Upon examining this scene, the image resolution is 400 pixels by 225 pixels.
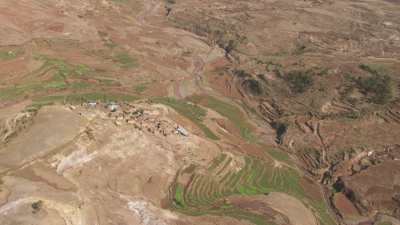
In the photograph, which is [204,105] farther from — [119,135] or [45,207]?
[45,207]

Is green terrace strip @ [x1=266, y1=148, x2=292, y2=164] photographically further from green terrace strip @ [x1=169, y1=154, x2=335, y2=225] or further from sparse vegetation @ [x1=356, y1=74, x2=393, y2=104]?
sparse vegetation @ [x1=356, y1=74, x2=393, y2=104]

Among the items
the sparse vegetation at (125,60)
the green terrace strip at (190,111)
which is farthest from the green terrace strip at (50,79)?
the green terrace strip at (190,111)

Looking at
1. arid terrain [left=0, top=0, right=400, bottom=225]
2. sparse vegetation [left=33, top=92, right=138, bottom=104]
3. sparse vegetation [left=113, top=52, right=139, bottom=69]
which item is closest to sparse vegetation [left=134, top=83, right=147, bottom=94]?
arid terrain [left=0, top=0, right=400, bottom=225]

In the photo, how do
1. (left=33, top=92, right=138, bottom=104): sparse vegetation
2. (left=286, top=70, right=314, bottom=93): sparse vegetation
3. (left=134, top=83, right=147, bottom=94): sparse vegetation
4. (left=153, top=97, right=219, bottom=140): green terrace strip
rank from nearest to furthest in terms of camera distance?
(left=153, top=97, right=219, bottom=140): green terrace strip < (left=33, top=92, right=138, bottom=104): sparse vegetation < (left=134, top=83, right=147, bottom=94): sparse vegetation < (left=286, top=70, right=314, bottom=93): sparse vegetation

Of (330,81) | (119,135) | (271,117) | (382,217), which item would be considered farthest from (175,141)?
(330,81)

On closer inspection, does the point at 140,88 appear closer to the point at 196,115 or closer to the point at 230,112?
the point at 196,115

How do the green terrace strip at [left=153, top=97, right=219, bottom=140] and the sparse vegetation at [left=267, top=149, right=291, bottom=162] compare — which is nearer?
the sparse vegetation at [left=267, top=149, right=291, bottom=162]

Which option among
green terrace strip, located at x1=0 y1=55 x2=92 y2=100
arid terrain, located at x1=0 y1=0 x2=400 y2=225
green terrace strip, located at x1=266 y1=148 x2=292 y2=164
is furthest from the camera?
green terrace strip, located at x1=0 y1=55 x2=92 y2=100

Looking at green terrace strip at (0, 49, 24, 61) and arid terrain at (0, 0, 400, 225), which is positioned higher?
green terrace strip at (0, 49, 24, 61)
